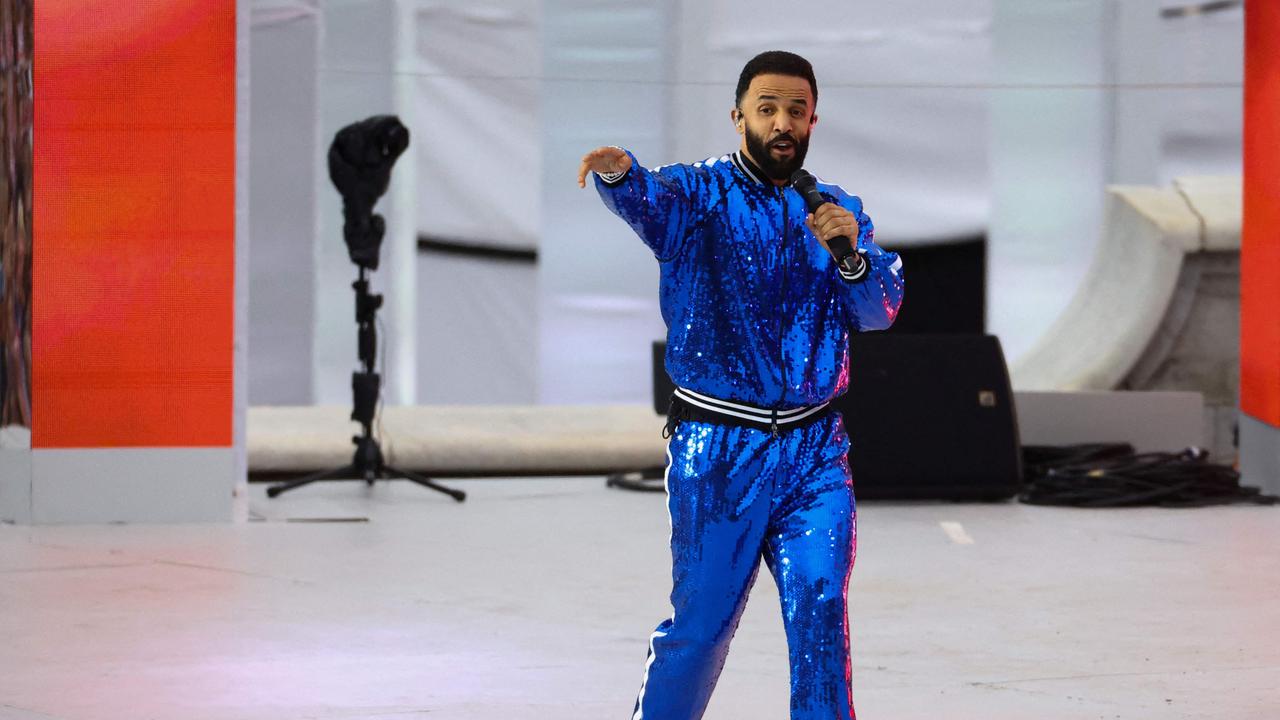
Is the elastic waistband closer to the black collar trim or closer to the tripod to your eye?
the black collar trim

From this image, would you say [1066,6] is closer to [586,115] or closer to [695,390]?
[586,115]

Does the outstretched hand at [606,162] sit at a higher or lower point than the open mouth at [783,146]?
lower

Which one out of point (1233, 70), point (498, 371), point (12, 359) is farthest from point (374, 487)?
point (1233, 70)

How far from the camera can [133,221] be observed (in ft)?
20.1

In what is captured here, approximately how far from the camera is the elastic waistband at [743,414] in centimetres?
254

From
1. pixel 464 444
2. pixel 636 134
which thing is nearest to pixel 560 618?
pixel 464 444

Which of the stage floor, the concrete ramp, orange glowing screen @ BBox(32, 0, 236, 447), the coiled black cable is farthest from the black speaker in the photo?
orange glowing screen @ BBox(32, 0, 236, 447)

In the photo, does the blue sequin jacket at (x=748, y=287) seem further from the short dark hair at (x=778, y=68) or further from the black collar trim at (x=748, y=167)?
the short dark hair at (x=778, y=68)

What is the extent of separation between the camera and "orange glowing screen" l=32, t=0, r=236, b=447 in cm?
611

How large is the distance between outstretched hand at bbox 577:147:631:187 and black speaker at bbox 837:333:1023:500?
4660 mm

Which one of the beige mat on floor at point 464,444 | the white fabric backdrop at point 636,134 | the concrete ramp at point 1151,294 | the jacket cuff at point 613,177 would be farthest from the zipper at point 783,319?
the white fabric backdrop at point 636,134

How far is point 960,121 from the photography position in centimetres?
1151

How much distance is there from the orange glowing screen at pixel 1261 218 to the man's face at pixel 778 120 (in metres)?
5.18

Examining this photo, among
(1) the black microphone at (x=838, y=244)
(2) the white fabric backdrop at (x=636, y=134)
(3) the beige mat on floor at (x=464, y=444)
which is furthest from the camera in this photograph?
(2) the white fabric backdrop at (x=636, y=134)
